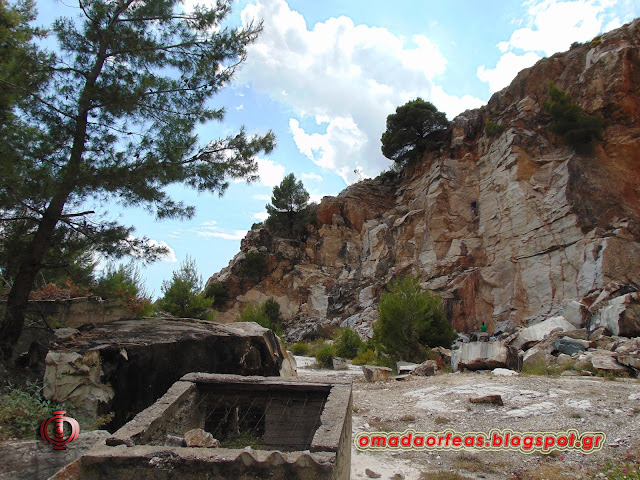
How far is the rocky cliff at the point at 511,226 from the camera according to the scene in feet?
55.8

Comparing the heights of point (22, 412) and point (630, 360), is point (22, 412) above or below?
below

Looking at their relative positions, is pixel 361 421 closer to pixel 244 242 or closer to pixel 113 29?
pixel 113 29

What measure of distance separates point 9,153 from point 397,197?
28.5 meters

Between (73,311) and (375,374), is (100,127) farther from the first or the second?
(375,374)

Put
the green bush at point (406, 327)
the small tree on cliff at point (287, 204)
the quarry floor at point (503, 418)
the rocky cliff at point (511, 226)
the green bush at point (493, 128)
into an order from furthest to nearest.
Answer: the small tree on cliff at point (287, 204)
the green bush at point (493, 128)
the rocky cliff at point (511, 226)
the green bush at point (406, 327)
the quarry floor at point (503, 418)

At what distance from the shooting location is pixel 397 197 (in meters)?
31.7

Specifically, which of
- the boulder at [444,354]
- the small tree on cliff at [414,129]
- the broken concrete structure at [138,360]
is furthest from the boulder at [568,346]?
the small tree on cliff at [414,129]

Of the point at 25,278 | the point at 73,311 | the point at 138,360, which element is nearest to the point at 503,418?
the point at 138,360

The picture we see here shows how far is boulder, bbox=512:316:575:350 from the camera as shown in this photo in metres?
12.3

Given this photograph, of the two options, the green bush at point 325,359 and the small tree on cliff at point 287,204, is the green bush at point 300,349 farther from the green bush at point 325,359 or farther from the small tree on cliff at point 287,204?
the small tree on cliff at point 287,204

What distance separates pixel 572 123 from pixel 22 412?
2368cm

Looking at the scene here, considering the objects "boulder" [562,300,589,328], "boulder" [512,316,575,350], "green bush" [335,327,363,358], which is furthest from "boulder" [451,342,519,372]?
"green bush" [335,327,363,358]

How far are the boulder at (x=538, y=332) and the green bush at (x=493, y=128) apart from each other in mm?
14049

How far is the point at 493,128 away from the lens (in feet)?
78.2
